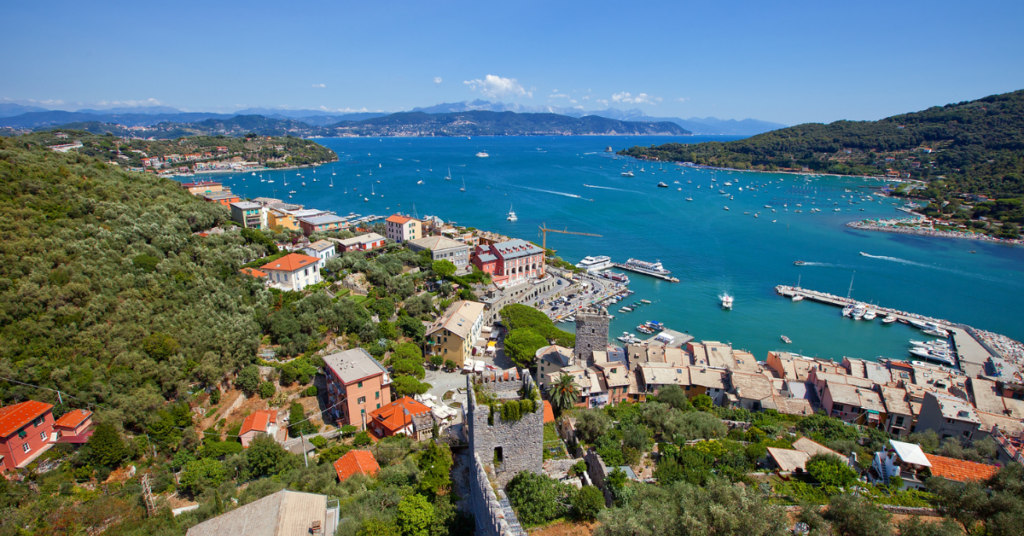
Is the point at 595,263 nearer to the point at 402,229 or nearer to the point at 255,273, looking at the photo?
the point at 402,229

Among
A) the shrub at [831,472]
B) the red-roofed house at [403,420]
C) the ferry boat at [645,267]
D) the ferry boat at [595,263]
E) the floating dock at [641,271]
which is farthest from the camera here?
the ferry boat at [595,263]

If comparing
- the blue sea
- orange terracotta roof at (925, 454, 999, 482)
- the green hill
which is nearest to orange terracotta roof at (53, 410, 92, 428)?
orange terracotta roof at (925, 454, 999, 482)

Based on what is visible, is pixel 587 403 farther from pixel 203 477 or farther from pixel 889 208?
pixel 889 208

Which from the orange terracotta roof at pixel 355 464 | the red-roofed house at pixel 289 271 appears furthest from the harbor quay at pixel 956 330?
the red-roofed house at pixel 289 271

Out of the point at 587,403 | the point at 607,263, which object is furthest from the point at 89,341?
the point at 607,263

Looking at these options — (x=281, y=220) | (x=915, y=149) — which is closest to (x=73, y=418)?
(x=281, y=220)

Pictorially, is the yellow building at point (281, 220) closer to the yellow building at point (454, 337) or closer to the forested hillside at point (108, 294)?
the forested hillside at point (108, 294)
